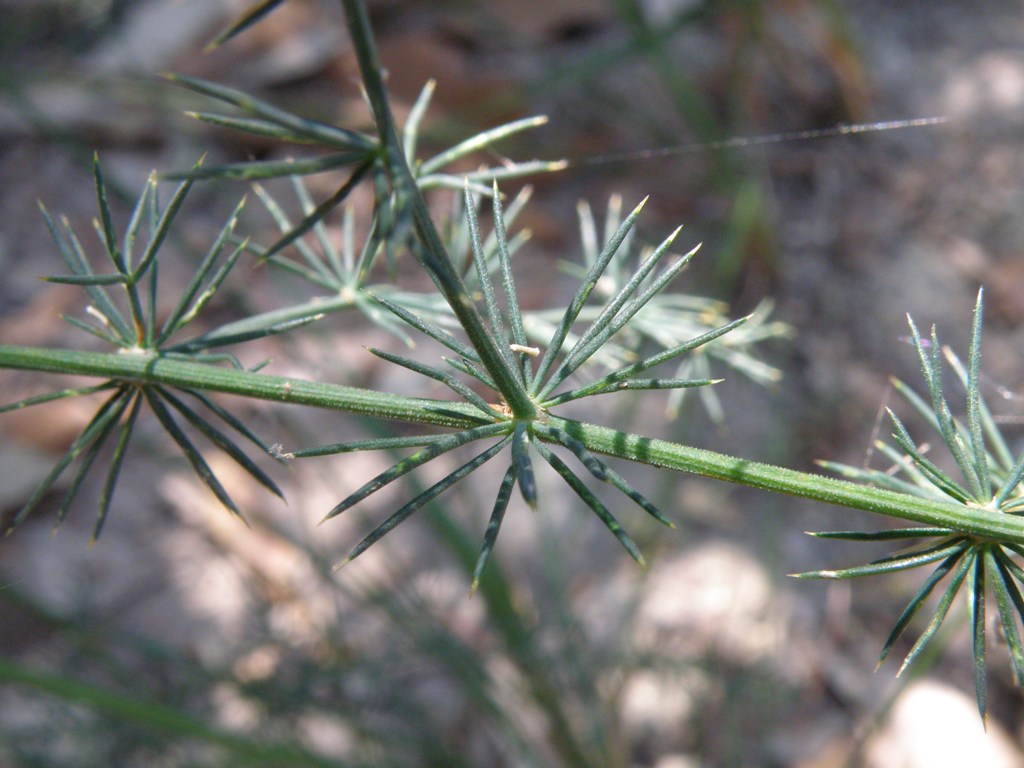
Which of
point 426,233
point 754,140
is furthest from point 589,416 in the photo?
point 426,233

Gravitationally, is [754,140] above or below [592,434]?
above

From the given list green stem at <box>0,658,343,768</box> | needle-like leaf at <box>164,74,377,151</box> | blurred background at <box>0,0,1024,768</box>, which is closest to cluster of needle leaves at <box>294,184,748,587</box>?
needle-like leaf at <box>164,74,377,151</box>

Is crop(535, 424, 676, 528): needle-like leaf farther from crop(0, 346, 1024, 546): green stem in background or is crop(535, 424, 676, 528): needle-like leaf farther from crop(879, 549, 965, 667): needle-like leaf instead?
crop(879, 549, 965, 667): needle-like leaf

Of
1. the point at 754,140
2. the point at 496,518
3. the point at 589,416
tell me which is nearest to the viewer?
the point at 496,518

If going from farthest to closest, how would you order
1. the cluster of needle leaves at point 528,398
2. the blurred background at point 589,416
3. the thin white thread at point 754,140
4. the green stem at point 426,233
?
the blurred background at point 589,416, the thin white thread at point 754,140, the cluster of needle leaves at point 528,398, the green stem at point 426,233

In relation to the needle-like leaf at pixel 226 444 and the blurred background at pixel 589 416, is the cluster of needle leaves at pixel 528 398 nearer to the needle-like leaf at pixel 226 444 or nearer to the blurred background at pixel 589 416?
the needle-like leaf at pixel 226 444

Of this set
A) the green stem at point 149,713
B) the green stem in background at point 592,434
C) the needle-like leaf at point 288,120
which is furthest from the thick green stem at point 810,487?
the green stem at point 149,713

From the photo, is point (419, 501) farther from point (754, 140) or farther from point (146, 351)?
point (754, 140)

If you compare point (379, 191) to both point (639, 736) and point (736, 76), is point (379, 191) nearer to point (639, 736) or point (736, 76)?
point (639, 736)
